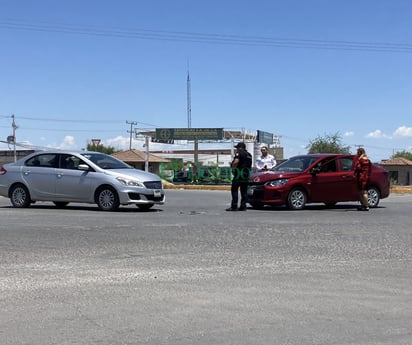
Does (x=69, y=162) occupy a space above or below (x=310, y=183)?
above

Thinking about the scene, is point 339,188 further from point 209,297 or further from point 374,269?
point 209,297

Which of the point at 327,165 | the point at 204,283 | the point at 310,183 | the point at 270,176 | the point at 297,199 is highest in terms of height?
the point at 327,165

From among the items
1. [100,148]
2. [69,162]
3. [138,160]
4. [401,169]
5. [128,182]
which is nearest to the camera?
[128,182]

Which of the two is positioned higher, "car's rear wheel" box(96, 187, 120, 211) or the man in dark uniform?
the man in dark uniform

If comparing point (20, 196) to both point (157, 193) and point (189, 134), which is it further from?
point (189, 134)

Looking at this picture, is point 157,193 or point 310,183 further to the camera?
point 310,183

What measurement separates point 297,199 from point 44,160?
22.0ft

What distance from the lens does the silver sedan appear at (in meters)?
14.2

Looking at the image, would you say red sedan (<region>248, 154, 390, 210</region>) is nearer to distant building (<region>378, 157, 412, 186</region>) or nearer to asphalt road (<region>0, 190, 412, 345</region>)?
asphalt road (<region>0, 190, 412, 345</region>)

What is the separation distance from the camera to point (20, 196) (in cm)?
1549

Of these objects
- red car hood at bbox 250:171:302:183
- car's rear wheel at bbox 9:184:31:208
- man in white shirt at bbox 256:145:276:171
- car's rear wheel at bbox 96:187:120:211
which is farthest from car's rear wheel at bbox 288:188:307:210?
car's rear wheel at bbox 9:184:31:208

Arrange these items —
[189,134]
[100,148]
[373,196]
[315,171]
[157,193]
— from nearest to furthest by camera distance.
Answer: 1. [157,193]
2. [315,171]
3. [373,196]
4. [189,134]
5. [100,148]

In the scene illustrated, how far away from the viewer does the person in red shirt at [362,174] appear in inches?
601

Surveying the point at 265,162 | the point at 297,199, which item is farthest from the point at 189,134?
the point at 297,199
